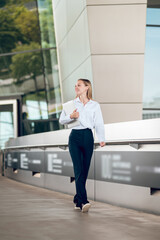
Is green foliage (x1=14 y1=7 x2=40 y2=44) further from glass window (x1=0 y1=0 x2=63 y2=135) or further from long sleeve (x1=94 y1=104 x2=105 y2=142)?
long sleeve (x1=94 y1=104 x2=105 y2=142)

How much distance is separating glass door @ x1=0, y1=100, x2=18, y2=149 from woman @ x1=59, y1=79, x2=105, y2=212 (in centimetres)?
1675

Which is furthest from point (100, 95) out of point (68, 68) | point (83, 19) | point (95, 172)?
point (95, 172)

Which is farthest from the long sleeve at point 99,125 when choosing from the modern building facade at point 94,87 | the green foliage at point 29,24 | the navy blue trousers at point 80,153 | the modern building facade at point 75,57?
the green foliage at point 29,24

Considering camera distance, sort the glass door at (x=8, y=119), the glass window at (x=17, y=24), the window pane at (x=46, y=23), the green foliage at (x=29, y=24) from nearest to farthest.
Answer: the window pane at (x=46, y=23)
the glass door at (x=8, y=119)
the green foliage at (x=29, y=24)
the glass window at (x=17, y=24)

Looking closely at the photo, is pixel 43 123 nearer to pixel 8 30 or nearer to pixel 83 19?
pixel 8 30

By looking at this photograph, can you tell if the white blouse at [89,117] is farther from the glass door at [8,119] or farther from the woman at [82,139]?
the glass door at [8,119]

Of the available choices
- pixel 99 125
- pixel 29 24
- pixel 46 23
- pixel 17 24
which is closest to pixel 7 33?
pixel 17 24

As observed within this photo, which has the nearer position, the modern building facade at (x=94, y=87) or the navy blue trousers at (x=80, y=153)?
the navy blue trousers at (x=80, y=153)

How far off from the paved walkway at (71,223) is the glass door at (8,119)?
A: 15.8 metres

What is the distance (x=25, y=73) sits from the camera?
2409 centimetres

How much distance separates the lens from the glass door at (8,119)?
78.6 ft

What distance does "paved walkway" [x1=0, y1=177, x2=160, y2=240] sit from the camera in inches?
199

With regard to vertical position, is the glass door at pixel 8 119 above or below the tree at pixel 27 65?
below

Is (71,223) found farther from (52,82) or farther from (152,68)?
(52,82)
